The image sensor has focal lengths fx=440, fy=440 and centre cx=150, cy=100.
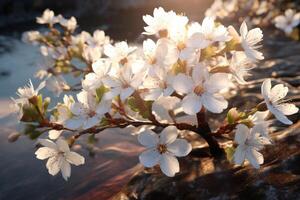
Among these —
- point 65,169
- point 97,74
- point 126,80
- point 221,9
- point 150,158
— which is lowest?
point 150,158

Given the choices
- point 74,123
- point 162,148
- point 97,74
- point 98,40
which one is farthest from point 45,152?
point 98,40

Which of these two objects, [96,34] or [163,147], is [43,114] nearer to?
[163,147]

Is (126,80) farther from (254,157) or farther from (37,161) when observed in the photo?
(37,161)

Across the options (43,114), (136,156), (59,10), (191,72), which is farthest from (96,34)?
(59,10)

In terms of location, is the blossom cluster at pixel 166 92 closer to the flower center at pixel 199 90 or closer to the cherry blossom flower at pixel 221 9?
the flower center at pixel 199 90

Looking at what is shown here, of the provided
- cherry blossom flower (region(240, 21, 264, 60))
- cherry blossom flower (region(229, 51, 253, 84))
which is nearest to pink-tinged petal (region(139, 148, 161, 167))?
cherry blossom flower (region(229, 51, 253, 84))

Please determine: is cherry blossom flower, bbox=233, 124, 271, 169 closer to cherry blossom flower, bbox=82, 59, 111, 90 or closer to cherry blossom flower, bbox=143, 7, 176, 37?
cherry blossom flower, bbox=143, 7, 176, 37
